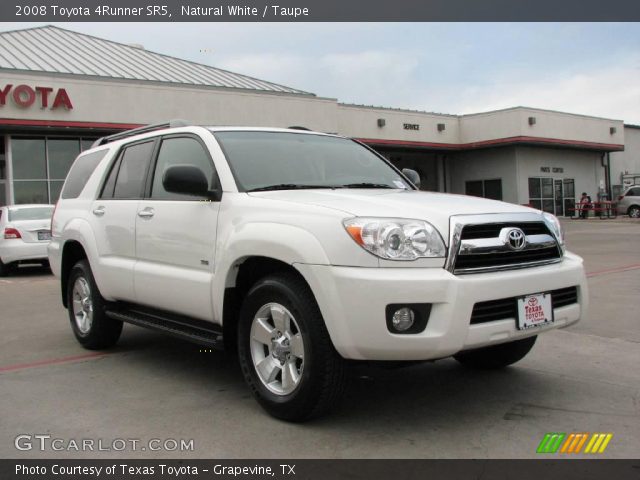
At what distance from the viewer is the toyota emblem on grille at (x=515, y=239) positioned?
3758mm

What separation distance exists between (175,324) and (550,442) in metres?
2.68

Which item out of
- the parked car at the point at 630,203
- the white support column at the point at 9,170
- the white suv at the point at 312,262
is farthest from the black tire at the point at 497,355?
the parked car at the point at 630,203

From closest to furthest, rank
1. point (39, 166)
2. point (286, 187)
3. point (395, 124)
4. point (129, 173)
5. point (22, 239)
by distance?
point (286, 187) < point (129, 173) < point (22, 239) < point (39, 166) < point (395, 124)

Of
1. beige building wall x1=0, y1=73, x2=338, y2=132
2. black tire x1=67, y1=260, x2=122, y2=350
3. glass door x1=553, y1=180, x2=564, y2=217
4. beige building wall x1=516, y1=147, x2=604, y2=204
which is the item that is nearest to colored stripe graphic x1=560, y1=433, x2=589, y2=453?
black tire x1=67, y1=260, x2=122, y2=350

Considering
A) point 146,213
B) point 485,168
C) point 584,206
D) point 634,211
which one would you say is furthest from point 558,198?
point 146,213

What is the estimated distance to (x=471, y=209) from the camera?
12.6 feet

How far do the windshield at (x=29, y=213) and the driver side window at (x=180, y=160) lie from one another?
30.3 ft

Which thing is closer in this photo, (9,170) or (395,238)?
(395,238)

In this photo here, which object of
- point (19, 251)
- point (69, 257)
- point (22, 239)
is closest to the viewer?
point (69, 257)

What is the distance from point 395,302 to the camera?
3383mm

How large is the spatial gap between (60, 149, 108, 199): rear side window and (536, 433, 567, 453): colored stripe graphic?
4.62 meters

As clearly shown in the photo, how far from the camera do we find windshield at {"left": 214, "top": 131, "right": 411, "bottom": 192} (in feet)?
14.9

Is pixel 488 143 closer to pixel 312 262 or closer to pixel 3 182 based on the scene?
pixel 3 182
